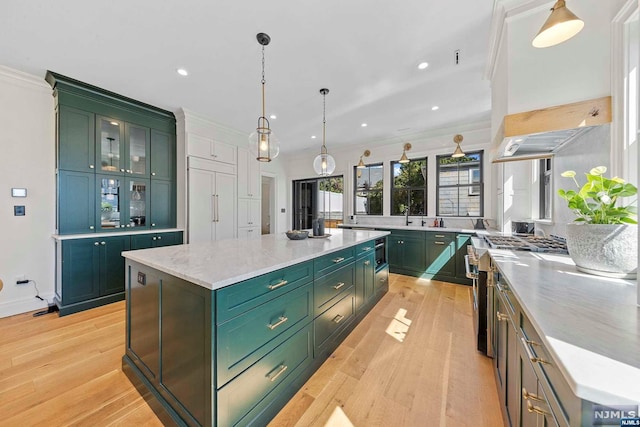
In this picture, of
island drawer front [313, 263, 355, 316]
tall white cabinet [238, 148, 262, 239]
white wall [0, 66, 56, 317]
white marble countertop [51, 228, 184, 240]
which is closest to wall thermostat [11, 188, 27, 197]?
white wall [0, 66, 56, 317]

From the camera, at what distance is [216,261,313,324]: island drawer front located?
1.15 m

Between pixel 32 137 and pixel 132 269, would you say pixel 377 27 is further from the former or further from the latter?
pixel 32 137

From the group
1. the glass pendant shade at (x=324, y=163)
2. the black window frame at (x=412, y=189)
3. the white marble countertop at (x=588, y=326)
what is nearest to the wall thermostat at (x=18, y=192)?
the glass pendant shade at (x=324, y=163)

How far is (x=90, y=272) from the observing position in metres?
3.07

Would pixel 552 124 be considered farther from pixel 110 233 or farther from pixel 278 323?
pixel 110 233

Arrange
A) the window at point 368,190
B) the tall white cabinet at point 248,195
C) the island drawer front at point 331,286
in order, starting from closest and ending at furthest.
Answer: the island drawer front at point 331,286 < the tall white cabinet at point 248,195 < the window at point 368,190

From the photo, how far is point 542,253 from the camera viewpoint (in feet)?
5.97

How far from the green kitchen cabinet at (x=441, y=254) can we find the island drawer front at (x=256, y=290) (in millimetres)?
3293

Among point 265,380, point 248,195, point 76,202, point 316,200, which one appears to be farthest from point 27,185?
point 316,200

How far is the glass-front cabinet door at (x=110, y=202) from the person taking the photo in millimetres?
3305

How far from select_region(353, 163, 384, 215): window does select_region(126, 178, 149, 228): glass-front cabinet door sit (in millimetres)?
4214

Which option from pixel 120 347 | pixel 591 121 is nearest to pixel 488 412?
pixel 591 121

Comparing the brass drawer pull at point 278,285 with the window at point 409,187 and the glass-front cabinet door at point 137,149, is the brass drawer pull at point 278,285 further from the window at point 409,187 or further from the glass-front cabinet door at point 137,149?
the window at point 409,187

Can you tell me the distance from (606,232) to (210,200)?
15.4 feet
